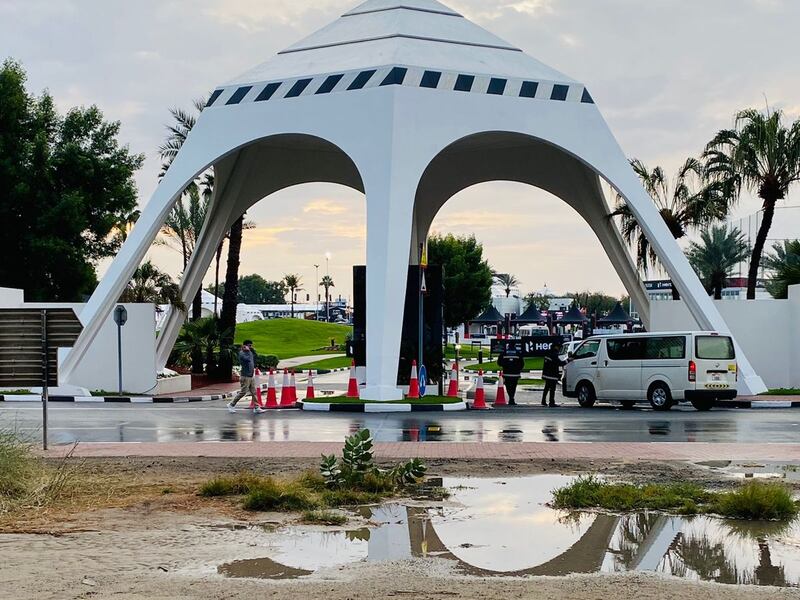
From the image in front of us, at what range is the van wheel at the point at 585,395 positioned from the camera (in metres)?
25.0

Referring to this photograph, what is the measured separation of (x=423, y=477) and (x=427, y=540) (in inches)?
132

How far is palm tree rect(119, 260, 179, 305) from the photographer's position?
101ft

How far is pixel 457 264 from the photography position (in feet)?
A: 270

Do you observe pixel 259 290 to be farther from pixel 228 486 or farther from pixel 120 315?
pixel 228 486

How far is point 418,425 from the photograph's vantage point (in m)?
19.3

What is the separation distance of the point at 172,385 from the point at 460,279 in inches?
2076

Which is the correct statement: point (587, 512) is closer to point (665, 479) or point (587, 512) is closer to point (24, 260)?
point (665, 479)

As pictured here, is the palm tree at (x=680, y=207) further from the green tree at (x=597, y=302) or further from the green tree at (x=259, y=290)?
the green tree at (x=259, y=290)

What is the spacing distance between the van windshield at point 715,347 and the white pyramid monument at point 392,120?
3.21 metres

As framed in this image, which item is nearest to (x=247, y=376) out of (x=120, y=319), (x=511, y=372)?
(x=120, y=319)

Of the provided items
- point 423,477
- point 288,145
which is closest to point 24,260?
point 288,145

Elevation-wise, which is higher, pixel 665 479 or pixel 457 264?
pixel 457 264

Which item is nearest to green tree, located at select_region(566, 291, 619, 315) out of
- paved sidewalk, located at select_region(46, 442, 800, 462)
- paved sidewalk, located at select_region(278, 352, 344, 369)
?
paved sidewalk, located at select_region(278, 352, 344, 369)

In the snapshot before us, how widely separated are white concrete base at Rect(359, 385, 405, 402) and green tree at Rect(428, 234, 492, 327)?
56700 mm
